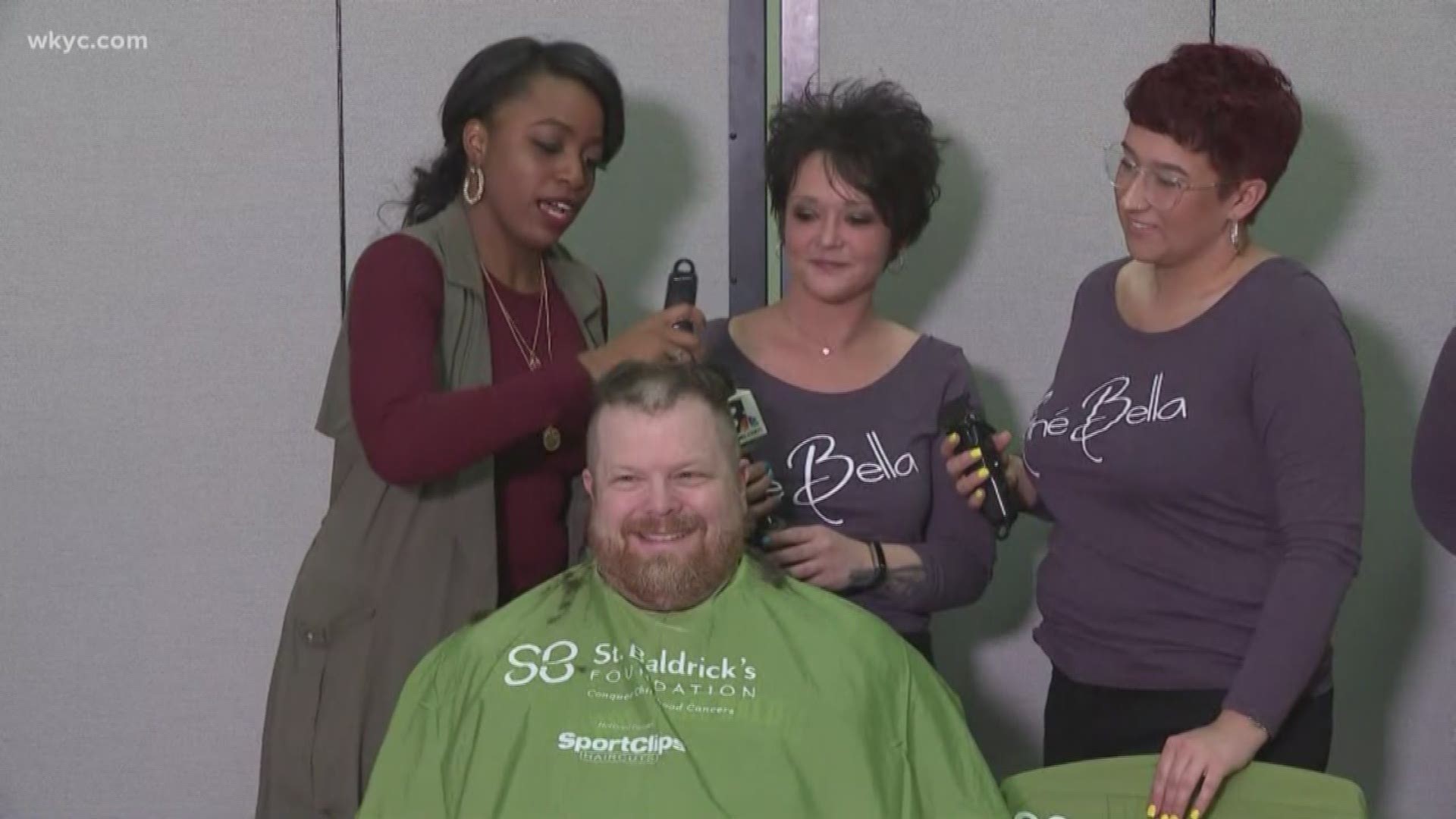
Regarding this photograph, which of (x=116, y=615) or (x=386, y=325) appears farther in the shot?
(x=116, y=615)

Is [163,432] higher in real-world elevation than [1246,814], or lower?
higher

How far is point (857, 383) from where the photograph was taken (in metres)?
2.15

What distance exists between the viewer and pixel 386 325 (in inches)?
76.1

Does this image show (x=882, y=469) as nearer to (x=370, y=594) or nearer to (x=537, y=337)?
(x=537, y=337)

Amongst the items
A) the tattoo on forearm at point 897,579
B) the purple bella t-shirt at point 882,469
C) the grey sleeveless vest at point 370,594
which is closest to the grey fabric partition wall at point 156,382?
the grey sleeveless vest at point 370,594

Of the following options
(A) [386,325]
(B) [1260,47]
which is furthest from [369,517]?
(B) [1260,47]

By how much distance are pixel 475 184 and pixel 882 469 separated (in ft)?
2.23

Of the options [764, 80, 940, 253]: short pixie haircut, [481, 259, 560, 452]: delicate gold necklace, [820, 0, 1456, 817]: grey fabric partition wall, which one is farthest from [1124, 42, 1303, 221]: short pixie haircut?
[820, 0, 1456, 817]: grey fabric partition wall

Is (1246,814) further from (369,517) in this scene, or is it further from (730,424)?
(369,517)

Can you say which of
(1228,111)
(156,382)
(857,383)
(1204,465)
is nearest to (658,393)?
(857,383)

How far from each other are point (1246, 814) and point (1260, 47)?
5.33ft

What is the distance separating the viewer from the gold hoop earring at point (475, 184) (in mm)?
2098

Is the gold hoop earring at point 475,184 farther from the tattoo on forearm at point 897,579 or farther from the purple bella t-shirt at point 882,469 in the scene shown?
the tattoo on forearm at point 897,579

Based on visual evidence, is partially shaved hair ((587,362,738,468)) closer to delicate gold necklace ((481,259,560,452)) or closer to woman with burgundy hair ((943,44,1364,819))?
delicate gold necklace ((481,259,560,452))
